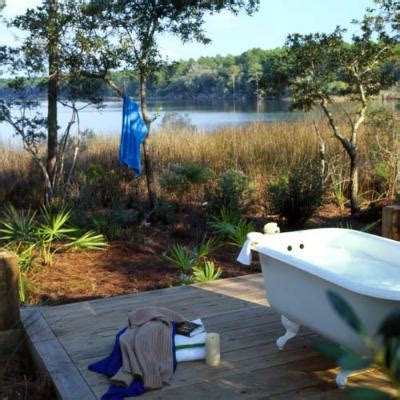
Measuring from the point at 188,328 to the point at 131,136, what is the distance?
10.8 ft

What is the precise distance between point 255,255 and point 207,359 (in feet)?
8.15

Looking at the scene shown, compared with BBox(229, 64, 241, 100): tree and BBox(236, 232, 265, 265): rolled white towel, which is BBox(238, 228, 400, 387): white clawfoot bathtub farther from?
BBox(229, 64, 241, 100): tree

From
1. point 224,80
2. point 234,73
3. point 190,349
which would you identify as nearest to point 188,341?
point 190,349

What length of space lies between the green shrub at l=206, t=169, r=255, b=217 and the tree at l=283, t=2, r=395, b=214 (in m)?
1.07

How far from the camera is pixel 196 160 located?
327 inches

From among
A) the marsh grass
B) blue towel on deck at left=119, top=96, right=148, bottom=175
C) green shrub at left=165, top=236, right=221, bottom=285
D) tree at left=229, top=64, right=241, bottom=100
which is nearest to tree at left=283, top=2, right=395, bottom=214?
the marsh grass

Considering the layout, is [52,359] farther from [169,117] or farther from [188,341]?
[169,117]

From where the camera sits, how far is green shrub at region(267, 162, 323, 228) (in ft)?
18.6

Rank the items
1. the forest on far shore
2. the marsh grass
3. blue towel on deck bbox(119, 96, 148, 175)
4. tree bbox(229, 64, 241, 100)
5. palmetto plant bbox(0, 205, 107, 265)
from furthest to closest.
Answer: tree bbox(229, 64, 241, 100) → the marsh grass → the forest on far shore → blue towel on deck bbox(119, 96, 148, 175) → palmetto plant bbox(0, 205, 107, 265)

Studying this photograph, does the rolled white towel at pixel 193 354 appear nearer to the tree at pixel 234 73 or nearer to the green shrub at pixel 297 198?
the green shrub at pixel 297 198

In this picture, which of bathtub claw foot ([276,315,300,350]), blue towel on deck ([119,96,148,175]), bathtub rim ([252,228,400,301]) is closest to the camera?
bathtub rim ([252,228,400,301])

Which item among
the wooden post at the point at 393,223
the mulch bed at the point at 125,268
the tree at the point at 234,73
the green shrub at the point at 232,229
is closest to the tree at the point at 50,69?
the mulch bed at the point at 125,268

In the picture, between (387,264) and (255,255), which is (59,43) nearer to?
(255,255)

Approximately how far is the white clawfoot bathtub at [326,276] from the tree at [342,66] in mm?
3291
